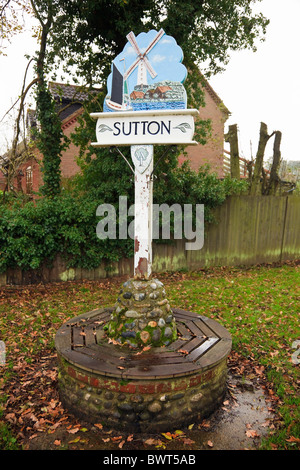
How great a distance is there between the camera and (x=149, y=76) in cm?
350

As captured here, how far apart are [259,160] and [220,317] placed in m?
6.92

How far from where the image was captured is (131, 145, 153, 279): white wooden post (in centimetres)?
355

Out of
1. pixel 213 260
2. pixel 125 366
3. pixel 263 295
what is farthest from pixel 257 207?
pixel 125 366

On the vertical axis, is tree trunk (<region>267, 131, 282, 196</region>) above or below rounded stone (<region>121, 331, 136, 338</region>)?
above

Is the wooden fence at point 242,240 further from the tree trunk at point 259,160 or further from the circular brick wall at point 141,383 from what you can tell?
the circular brick wall at point 141,383

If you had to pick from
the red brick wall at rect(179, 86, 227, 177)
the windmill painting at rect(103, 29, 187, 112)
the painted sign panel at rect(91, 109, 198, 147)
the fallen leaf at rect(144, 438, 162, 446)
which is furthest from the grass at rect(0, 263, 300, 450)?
the red brick wall at rect(179, 86, 227, 177)

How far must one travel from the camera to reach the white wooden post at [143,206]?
355 cm

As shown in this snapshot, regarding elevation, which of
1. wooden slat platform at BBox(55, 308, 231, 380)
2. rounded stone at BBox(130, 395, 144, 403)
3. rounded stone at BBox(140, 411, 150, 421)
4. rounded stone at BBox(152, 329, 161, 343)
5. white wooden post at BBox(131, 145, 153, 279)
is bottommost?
rounded stone at BBox(140, 411, 150, 421)

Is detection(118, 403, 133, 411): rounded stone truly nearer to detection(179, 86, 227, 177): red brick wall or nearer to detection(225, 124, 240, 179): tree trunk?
detection(225, 124, 240, 179): tree trunk

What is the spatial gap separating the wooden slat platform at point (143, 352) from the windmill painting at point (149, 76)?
8.31 ft

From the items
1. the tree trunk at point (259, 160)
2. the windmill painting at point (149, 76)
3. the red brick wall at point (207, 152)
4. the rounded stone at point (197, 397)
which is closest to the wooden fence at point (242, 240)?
the tree trunk at point (259, 160)

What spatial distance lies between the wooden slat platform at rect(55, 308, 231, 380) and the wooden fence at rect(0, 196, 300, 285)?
14.5 feet

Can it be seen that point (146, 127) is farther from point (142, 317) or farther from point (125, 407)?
point (125, 407)

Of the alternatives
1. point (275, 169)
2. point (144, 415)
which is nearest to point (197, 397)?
point (144, 415)
